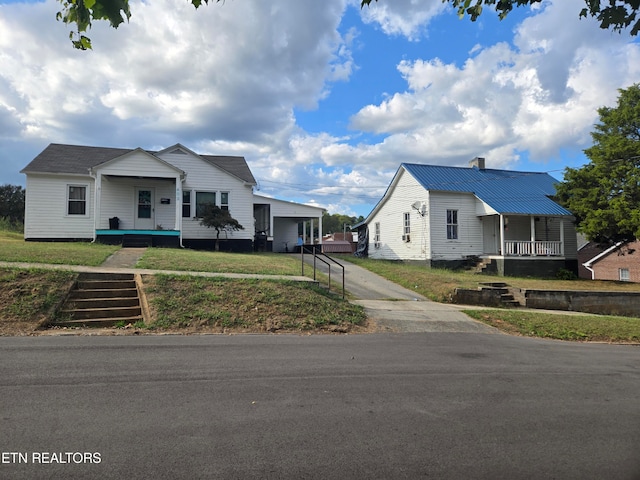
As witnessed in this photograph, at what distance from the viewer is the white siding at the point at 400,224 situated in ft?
76.2

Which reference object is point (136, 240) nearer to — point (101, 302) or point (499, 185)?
point (101, 302)

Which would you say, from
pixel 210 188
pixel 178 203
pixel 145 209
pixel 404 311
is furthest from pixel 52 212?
pixel 404 311

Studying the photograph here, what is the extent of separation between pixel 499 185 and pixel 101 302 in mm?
22529

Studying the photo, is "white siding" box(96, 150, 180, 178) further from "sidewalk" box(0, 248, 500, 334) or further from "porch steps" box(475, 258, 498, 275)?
"porch steps" box(475, 258, 498, 275)

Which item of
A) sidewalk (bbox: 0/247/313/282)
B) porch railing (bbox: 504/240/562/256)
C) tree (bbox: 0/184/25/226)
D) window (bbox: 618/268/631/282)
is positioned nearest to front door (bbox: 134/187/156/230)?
sidewalk (bbox: 0/247/313/282)

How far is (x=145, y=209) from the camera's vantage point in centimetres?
2148

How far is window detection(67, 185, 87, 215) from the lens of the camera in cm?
2053

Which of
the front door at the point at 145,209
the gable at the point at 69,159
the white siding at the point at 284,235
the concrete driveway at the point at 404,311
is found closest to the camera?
the concrete driveway at the point at 404,311

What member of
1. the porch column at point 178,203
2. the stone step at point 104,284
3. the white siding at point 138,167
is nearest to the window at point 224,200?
the porch column at point 178,203

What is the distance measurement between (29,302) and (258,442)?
685 cm

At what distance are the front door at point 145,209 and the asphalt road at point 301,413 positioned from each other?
15.3m

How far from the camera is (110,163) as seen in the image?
19.5 meters

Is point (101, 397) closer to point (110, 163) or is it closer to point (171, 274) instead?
point (171, 274)

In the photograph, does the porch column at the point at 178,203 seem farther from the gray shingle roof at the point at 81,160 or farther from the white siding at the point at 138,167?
the gray shingle roof at the point at 81,160
